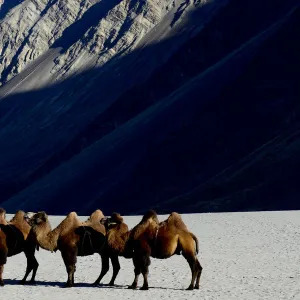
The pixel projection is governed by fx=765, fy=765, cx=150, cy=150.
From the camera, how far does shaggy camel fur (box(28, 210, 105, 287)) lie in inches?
583

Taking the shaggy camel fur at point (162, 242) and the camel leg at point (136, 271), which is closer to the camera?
the shaggy camel fur at point (162, 242)

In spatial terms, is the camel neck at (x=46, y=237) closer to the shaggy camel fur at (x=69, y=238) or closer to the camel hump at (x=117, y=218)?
the shaggy camel fur at (x=69, y=238)

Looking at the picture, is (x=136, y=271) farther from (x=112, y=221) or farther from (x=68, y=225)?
(x=68, y=225)

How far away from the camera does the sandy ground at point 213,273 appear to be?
1427 cm

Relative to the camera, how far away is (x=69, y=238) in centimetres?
1482

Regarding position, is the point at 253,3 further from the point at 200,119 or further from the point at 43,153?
the point at 43,153

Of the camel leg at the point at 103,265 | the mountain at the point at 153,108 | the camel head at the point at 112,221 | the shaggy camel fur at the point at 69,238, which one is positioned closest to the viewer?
the shaggy camel fur at the point at 69,238

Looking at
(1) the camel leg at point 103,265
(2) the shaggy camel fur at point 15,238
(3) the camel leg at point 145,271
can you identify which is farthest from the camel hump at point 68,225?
(3) the camel leg at point 145,271

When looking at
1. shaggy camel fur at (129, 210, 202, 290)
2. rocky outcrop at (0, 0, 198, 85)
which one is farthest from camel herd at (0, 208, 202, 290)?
rocky outcrop at (0, 0, 198, 85)

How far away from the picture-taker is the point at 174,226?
1463cm

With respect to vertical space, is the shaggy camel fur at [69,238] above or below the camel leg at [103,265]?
above

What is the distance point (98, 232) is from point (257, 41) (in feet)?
330

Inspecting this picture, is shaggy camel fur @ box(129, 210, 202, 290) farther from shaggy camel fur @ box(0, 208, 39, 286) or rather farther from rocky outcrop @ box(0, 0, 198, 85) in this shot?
rocky outcrop @ box(0, 0, 198, 85)

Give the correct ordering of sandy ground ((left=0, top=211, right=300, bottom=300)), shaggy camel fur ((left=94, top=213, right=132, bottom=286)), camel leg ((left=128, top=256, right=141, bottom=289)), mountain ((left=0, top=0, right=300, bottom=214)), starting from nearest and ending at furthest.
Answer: sandy ground ((left=0, top=211, right=300, bottom=300)), camel leg ((left=128, top=256, right=141, bottom=289)), shaggy camel fur ((left=94, top=213, right=132, bottom=286)), mountain ((left=0, top=0, right=300, bottom=214))
